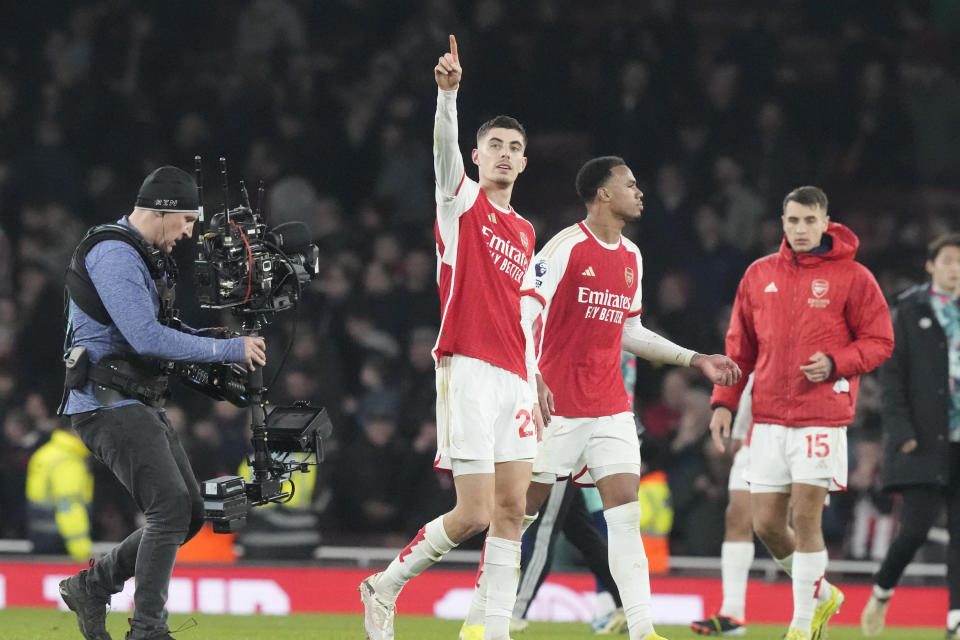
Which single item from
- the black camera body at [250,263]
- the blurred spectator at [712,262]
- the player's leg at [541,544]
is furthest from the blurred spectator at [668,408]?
the black camera body at [250,263]

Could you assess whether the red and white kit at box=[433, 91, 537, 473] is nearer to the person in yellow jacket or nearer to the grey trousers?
the grey trousers

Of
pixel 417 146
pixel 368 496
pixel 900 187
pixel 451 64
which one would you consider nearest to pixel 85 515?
pixel 368 496

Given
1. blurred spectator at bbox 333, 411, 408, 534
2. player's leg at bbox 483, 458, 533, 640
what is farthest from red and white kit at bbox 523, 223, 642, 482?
blurred spectator at bbox 333, 411, 408, 534

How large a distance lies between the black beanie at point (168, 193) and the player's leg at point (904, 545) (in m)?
5.04

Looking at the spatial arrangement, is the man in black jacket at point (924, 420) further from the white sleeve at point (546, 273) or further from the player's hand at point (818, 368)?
the white sleeve at point (546, 273)

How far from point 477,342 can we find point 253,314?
103cm

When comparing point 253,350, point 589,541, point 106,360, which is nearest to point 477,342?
point 253,350

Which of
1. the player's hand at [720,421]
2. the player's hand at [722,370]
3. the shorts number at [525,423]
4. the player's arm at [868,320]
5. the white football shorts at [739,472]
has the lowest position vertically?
the white football shorts at [739,472]

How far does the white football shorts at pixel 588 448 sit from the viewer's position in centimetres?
707

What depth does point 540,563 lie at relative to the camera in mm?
8758

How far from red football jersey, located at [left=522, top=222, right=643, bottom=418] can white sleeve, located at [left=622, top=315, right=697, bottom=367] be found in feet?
0.58

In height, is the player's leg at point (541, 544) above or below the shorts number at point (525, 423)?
below

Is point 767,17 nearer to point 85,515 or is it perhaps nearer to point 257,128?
point 257,128

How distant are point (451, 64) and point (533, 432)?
1739mm
